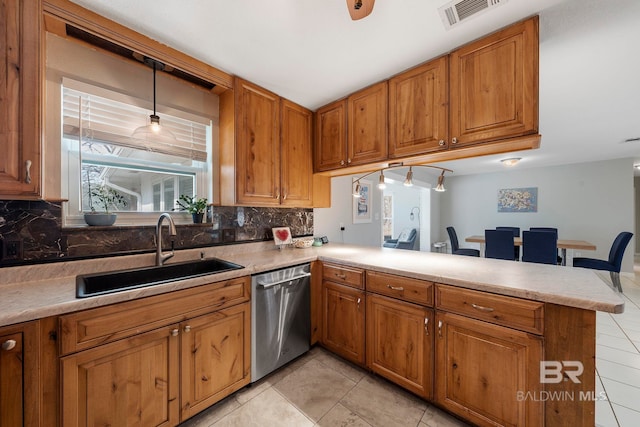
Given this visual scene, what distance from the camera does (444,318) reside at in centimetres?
151

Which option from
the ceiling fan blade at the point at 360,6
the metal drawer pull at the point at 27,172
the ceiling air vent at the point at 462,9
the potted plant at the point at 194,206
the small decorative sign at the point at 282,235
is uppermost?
the ceiling air vent at the point at 462,9

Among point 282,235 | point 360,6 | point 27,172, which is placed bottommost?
point 282,235

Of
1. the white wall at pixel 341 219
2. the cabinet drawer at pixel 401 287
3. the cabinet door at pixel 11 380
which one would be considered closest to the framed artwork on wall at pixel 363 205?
the white wall at pixel 341 219

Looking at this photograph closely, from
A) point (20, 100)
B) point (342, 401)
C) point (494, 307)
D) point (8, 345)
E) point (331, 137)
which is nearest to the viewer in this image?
point (8, 345)

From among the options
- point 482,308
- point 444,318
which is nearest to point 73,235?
point 444,318

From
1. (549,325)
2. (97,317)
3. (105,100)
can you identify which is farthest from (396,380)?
(105,100)

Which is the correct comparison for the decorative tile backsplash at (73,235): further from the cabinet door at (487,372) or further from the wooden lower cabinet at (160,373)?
the cabinet door at (487,372)

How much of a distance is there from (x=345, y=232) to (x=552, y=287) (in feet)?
7.77

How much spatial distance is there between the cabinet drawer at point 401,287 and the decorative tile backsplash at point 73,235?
132 centimetres

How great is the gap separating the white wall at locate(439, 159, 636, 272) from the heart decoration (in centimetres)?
642

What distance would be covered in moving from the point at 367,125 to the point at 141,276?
2.12m

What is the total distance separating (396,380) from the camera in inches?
68.1

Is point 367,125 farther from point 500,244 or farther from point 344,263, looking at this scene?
point 500,244

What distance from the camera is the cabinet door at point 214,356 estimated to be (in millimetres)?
1438
